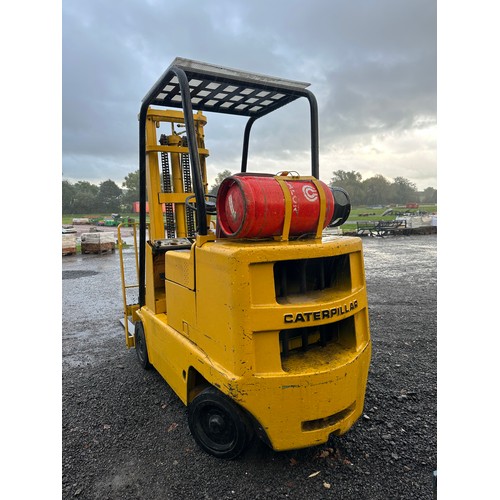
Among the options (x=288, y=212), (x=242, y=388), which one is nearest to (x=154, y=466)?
(x=242, y=388)

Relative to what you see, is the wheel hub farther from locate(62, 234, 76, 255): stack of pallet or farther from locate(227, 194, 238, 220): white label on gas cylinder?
locate(62, 234, 76, 255): stack of pallet

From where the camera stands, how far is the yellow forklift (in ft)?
7.70

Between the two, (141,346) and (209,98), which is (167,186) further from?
(141,346)

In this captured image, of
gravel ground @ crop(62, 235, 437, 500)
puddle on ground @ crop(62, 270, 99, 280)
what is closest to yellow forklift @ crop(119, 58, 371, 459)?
gravel ground @ crop(62, 235, 437, 500)

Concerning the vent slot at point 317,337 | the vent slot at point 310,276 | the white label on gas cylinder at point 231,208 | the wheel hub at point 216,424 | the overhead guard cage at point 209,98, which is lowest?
the wheel hub at point 216,424

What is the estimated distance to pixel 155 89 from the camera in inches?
129

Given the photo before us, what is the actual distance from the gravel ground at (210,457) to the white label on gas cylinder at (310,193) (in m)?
1.93

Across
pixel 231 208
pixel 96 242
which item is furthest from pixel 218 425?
pixel 96 242

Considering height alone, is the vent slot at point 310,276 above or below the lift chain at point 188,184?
below

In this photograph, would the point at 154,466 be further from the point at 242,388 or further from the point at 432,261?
the point at 432,261

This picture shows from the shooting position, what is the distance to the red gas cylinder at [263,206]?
2393 millimetres

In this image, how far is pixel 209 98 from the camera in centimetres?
389

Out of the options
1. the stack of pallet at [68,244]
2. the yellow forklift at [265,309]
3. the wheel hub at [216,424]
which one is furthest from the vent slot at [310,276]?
the stack of pallet at [68,244]

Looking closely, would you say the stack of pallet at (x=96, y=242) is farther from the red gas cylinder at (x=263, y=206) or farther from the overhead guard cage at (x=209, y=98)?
the red gas cylinder at (x=263, y=206)
